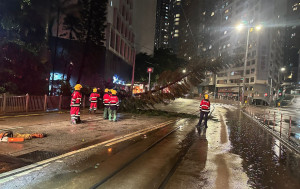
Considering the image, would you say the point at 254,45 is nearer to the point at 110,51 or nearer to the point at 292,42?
the point at 110,51

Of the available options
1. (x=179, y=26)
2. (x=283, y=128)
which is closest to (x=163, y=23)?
(x=179, y=26)

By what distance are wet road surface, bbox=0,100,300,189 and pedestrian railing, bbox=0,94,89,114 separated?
27.4ft

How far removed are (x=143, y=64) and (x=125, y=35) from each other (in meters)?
8.61

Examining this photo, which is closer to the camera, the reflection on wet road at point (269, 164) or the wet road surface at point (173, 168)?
the wet road surface at point (173, 168)

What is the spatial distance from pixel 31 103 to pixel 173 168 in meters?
11.5

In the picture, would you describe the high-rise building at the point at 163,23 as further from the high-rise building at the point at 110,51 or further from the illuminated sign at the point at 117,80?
the illuminated sign at the point at 117,80

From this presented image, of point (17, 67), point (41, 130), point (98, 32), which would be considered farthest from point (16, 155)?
point (98, 32)

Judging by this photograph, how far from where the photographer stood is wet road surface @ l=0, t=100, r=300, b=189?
4223 millimetres

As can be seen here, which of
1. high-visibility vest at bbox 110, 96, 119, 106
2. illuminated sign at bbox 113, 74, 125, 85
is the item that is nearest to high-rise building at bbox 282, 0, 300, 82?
illuminated sign at bbox 113, 74, 125, 85

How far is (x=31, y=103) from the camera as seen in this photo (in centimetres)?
1383

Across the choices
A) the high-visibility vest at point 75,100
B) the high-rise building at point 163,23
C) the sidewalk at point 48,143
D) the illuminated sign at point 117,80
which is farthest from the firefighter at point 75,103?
the high-rise building at point 163,23

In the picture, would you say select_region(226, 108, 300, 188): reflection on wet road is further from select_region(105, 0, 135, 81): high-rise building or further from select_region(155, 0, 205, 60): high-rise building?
select_region(155, 0, 205, 60): high-rise building

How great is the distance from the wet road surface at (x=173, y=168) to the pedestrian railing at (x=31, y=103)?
8.34m

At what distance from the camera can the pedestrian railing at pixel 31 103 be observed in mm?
12327
